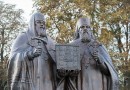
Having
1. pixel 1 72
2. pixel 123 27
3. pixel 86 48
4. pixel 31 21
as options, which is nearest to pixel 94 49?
pixel 86 48

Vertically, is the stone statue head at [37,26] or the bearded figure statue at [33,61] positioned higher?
the stone statue head at [37,26]

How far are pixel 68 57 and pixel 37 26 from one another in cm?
106

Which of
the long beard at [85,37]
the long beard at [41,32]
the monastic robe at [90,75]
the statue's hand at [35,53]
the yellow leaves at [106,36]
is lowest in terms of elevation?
the monastic robe at [90,75]

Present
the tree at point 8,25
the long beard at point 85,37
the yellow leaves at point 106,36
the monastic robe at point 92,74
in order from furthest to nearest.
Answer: the tree at point 8,25
the yellow leaves at point 106,36
the long beard at point 85,37
the monastic robe at point 92,74

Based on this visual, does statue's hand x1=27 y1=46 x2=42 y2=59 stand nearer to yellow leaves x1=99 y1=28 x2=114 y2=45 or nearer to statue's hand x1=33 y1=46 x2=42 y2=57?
statue's hand x1=33 y1=46 x2=42 y2=57

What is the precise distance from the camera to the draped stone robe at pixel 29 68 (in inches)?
398

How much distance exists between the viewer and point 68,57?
10320 mm

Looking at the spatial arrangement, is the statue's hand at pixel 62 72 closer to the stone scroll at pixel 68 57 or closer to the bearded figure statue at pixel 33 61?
the stone scroll at pixel 68 57

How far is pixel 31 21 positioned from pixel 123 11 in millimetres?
19870

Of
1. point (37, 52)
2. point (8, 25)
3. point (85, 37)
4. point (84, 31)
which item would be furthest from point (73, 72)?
point (8, 25)

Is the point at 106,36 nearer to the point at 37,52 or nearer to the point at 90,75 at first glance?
the point at 90,75

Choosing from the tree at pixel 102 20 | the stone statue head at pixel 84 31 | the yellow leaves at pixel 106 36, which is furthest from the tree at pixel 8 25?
the stone statue head at pixel 84 31

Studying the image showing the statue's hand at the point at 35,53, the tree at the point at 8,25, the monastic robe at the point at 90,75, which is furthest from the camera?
the tree at the point at 8,25

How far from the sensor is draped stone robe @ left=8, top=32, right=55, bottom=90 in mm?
10117
